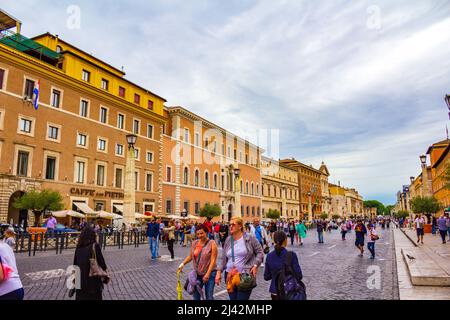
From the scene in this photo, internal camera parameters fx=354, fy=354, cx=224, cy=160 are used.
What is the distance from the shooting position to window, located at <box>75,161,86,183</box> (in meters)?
31.0

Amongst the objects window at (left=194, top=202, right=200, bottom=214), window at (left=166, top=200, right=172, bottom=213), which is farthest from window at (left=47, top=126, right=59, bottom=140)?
window at (left=194, top=202, right=200, bottom=214)

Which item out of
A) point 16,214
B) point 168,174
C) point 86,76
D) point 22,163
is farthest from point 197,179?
point 16,214

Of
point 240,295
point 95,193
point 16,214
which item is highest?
point 95,193

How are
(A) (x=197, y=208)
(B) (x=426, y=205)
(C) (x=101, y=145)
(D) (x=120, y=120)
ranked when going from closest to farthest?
(C) (x=101, y=145) < (D) (x=120, y=120) < (B) (x=426, y=205) < (A) (x=197, y=208)

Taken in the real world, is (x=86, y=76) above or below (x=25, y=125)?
above

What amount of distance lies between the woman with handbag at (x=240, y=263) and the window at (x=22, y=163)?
26107 mm

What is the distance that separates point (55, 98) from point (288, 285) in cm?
3061

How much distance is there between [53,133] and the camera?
29.3 meters

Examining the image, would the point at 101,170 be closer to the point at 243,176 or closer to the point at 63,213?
the point at 63,213

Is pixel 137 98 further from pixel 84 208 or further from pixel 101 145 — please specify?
pixel 84 208

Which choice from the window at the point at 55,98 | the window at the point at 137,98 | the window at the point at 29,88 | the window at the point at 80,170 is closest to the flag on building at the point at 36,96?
the window at the point at 29,88

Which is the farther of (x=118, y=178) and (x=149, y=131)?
(x=149, y=131)

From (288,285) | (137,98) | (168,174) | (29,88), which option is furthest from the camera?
(168,174)

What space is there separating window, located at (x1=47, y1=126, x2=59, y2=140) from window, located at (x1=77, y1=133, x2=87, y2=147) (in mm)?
2197
